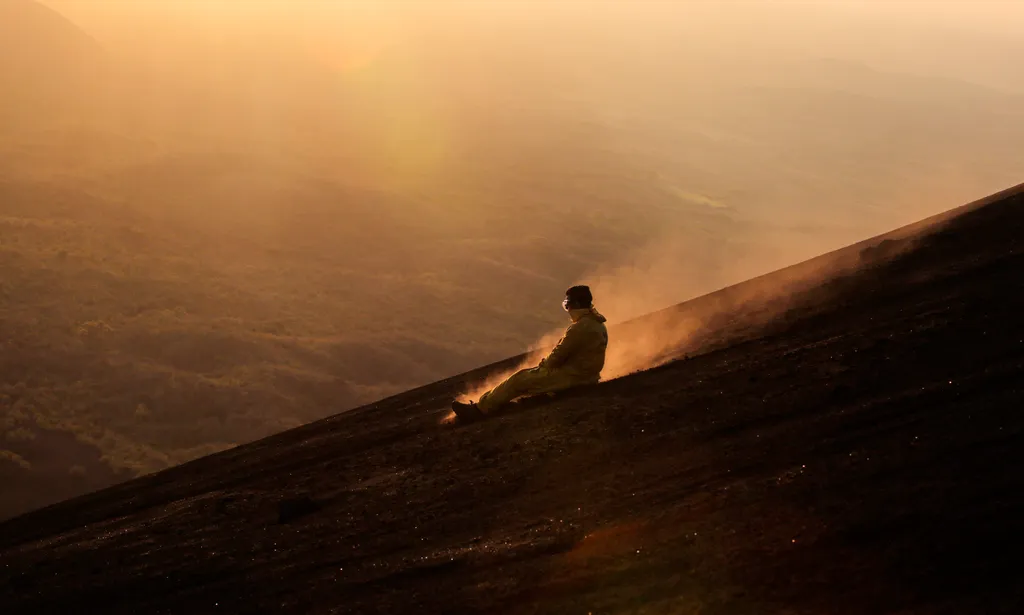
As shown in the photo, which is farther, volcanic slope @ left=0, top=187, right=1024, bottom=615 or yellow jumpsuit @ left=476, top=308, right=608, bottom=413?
yellow jumpsuit @ left=476, top=308, right=608, bottom=413

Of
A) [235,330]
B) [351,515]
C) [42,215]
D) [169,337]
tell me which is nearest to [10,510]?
[169,337]

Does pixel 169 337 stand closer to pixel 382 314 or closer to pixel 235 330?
pixel 235 330

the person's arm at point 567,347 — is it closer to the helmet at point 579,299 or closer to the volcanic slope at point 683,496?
the helmet at point 579,299

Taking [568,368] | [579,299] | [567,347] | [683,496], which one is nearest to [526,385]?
[568,368]

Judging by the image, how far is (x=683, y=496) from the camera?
660cm

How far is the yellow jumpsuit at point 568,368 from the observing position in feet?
33.0

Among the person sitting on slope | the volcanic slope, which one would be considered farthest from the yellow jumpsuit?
the volcanic slope

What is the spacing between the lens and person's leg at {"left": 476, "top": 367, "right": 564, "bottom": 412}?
10.2 meters

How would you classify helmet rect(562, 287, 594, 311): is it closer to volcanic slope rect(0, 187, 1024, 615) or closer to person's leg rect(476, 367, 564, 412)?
person's leg rect(476, 367, 564, 412)

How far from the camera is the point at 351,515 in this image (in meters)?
8.61

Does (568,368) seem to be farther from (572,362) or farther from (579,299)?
(579,299)

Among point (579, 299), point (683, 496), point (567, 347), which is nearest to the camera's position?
point (683, 496)

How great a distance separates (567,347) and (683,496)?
362cm

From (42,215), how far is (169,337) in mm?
42277
